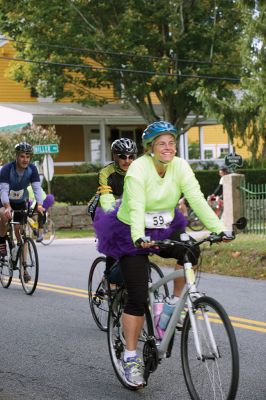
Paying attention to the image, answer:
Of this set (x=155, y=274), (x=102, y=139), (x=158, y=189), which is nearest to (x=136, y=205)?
(x=158, y=189)

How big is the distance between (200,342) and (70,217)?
2365 centimetres

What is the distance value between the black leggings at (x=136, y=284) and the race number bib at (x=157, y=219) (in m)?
0.25

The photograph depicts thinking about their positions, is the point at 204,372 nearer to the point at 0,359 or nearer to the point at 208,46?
the point at 0,359

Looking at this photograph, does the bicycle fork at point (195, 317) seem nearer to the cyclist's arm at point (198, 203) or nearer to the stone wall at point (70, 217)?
the cyclist's arm at point (198, 203)

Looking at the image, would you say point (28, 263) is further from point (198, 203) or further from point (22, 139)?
point (22, 139)

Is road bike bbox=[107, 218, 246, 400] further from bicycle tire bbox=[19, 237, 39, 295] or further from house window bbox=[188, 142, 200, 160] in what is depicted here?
house window bbox=[188, 142, 200, 160]

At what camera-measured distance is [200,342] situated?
4.94m

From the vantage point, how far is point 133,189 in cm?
552

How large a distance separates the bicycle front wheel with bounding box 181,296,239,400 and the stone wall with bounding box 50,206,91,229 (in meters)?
23.0

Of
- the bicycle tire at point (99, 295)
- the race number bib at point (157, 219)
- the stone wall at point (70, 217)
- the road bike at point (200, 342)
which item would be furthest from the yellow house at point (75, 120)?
the road bike at point (200, 342)

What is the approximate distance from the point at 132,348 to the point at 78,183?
24850mm

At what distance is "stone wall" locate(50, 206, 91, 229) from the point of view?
28125mm

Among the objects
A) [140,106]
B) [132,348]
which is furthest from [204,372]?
[140,106]

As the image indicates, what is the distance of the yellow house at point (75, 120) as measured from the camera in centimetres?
3553
